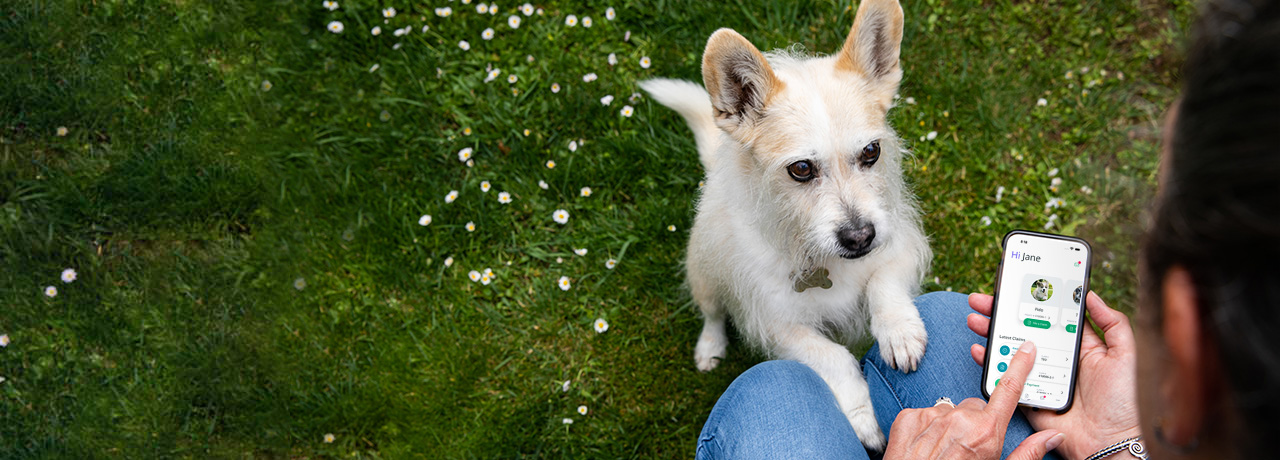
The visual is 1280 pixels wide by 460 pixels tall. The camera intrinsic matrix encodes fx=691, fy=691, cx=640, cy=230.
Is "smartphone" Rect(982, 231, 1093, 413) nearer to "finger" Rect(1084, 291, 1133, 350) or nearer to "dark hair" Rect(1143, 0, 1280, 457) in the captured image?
"finger" Rect(1084, 291, 1133, 350)

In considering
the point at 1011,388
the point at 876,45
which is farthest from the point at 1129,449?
the point at 876,45

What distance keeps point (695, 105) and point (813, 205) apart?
0.82 metres

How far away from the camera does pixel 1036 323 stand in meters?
1.97

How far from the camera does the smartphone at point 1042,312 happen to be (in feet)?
6.31

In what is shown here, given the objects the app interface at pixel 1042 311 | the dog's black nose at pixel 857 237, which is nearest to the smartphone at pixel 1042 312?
the app interface at pixel 1042 311

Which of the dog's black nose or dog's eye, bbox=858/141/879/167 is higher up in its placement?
dog's eye, bbox=858/141/879/167

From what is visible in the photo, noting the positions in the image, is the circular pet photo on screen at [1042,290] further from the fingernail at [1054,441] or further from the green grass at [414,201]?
the green grass at [414,201]

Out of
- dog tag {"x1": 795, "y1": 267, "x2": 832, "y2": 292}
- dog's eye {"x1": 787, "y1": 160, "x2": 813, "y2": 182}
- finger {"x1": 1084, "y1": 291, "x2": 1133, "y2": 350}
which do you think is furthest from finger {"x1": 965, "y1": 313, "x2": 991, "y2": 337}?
dog's eye {"x1": 787, "y1": 160, "x2": 813, "y2": 182}

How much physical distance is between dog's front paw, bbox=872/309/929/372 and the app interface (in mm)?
248

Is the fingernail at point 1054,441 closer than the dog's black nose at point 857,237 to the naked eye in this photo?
Yes

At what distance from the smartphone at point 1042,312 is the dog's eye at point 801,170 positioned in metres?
0.60

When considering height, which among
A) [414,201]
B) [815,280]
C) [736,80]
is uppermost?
[736,80]

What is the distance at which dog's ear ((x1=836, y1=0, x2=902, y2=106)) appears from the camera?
204 cm

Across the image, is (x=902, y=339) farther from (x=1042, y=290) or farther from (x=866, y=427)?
(x=1042, y=290)
